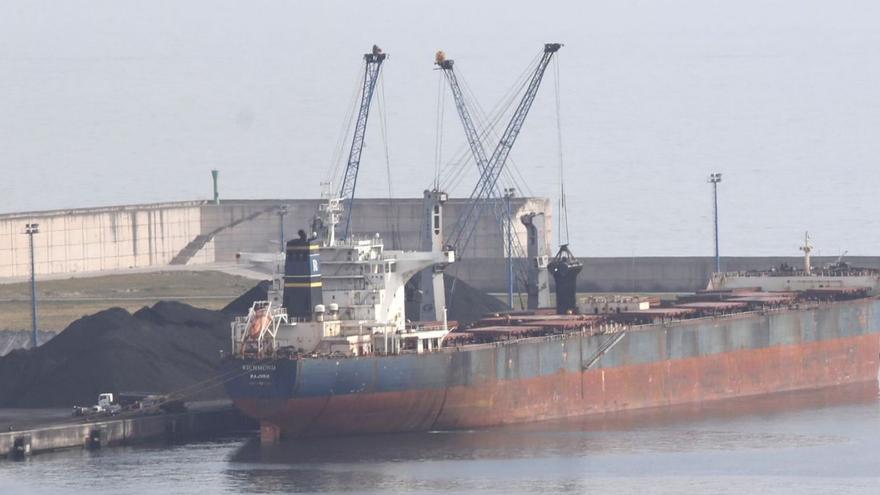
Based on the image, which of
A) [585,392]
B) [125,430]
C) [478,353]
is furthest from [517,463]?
[125,430]

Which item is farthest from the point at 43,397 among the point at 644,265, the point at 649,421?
the point at 644,265

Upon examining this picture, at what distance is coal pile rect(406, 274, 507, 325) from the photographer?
75.1 m

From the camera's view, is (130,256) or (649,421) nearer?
(649,421)

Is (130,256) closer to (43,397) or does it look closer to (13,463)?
(43,397)

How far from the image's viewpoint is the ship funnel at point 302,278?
2231 inches

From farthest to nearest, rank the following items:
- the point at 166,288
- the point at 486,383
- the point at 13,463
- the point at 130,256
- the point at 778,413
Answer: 1. the point at 130,256
2. the point at 166,288
3. the point at 778,413
4. the point at 486,383
5. the point at 13,463

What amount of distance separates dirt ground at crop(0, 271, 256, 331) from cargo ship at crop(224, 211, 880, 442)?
2579 cm

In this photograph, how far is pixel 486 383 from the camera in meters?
58.8

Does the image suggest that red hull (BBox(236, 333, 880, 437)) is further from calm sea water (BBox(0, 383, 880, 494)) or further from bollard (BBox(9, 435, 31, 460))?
bollard (BBox(9, 435, 31, 460))

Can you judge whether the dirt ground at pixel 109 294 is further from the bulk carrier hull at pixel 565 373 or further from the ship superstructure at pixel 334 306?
the bulk carrier hull at pixel 565 373

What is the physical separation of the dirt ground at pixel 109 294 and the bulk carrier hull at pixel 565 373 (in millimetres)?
28444

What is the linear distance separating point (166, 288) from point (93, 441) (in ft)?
146

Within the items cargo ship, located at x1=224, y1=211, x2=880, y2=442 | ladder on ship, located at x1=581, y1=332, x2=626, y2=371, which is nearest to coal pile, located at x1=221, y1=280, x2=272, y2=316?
cargo ship, located at x1=224, y1=211, x2=880, y2=442

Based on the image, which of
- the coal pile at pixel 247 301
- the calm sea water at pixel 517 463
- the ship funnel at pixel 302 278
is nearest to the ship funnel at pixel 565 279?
the calm sea water at pixel 517 463
